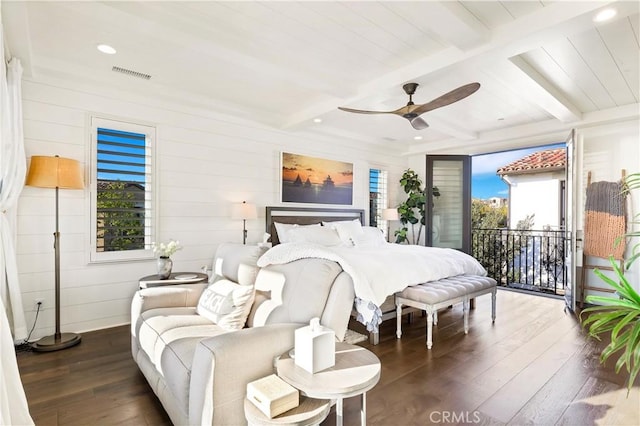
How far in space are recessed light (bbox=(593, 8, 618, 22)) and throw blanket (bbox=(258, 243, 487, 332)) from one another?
2486 millimetres

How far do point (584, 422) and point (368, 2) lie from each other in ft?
10.1

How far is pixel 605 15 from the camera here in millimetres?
2168

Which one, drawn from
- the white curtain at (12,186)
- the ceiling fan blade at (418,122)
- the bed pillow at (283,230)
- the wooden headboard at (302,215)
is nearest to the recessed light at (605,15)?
the ceiling fan blade at (418,122)

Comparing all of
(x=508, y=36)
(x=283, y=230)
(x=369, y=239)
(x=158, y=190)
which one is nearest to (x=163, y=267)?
(x=158, y=190)

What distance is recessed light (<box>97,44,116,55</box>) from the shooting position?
2.88 meters

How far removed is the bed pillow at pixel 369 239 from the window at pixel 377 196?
1.01 metres

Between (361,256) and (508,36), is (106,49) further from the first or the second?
(508,36)

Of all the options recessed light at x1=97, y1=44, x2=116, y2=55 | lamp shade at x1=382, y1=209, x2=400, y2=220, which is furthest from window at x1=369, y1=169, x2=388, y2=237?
recessed light at x1=97, y1=44, x2=116, y2=55

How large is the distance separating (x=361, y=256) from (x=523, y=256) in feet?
16.7

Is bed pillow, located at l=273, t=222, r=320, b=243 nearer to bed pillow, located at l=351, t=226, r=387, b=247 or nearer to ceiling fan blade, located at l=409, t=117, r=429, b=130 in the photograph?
bed pillow, located at l=351, t=226, r=387, b=247

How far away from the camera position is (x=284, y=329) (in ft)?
5.70

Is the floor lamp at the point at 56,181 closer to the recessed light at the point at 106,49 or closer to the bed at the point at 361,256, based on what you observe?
the recessed light at the point at 106,49

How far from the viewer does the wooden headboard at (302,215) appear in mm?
4945

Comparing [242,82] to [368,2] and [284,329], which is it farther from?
[284,329]
